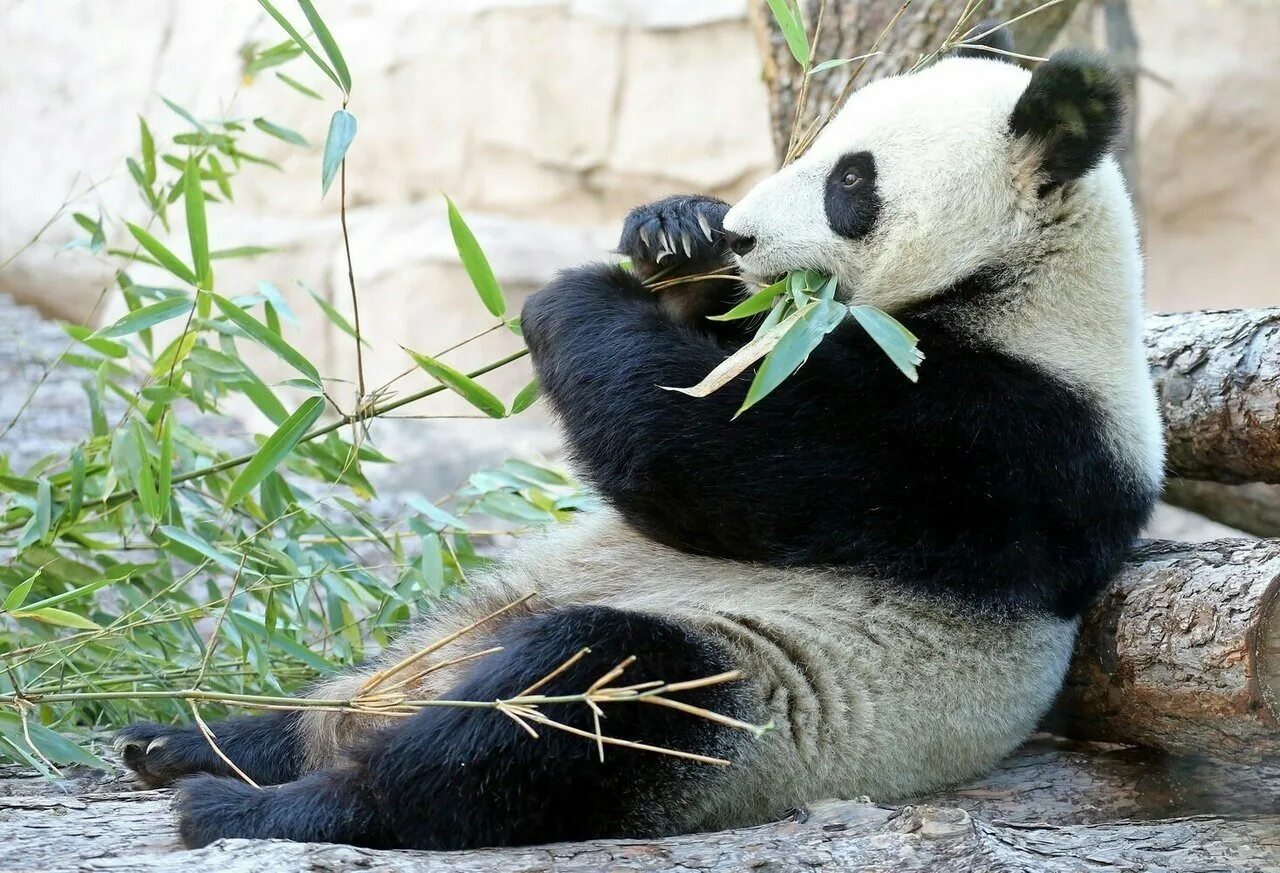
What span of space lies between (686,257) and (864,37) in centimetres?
147

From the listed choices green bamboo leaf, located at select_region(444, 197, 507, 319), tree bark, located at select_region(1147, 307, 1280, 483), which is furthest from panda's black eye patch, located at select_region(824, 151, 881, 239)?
tree bark, located at select_region(1147, 307, 1280, 483)

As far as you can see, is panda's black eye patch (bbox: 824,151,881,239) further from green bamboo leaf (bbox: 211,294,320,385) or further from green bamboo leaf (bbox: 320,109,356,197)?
green bamboo leaf (bbox: 211,294,320,385)

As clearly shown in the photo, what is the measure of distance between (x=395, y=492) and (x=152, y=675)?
4.79 metres

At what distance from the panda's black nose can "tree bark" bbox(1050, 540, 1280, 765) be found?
1.03 meters

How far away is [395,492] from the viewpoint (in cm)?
757

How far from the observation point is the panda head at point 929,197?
8.17 ft

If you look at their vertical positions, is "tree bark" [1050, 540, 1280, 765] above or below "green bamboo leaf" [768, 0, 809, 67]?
below

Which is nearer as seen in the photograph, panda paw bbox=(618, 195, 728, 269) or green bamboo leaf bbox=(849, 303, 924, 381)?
green bamboo leaf bbox=(849, 303, 924, 381)

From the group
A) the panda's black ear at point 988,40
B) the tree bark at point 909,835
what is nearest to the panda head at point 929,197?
the panda's black ear at point 988,40

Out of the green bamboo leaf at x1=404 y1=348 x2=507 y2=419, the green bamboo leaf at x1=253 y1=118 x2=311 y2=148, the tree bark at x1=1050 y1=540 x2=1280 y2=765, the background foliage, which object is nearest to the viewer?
the tree bark at x1=1050 y1=540 x2=1280 y2=765

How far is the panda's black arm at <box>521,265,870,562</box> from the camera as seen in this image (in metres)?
2.30

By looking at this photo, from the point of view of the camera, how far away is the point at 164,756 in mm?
2680

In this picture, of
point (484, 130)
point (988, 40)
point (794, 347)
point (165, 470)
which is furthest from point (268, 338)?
point (484, 130)

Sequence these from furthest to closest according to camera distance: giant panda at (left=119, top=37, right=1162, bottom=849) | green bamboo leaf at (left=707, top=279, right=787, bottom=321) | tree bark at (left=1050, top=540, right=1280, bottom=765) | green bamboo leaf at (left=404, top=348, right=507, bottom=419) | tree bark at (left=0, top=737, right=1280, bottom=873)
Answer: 1. green bamboo leaf at (left=404, top=348, right=507, bottom=419)
2. green bamboo leaf at (left=707, top=279, right=787, bottom=321)
3. tree bark at (left=1050, top=540, right=1280, bottom=765)
4. giant panda at (left=119, top=37, right=1162, bottom=849)
5. tree bark at (left=0, top=737, right=1280, bottom=873)
